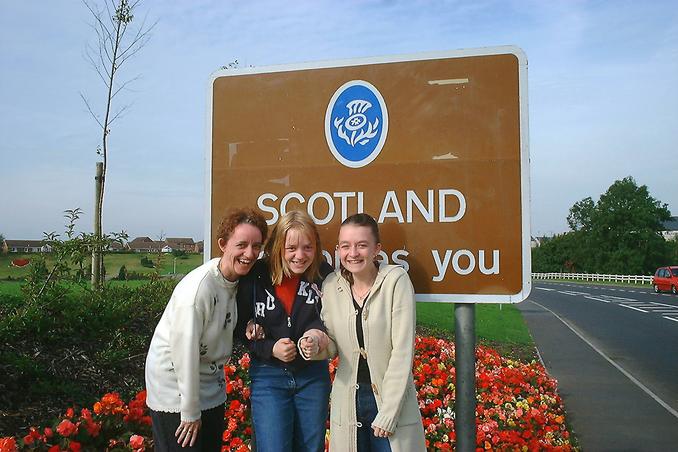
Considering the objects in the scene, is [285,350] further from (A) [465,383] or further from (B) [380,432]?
(A) [465,383]

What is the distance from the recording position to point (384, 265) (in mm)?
2240

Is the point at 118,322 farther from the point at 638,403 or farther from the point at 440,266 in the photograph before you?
the point at 638,403

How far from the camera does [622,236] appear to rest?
6625 centimetres

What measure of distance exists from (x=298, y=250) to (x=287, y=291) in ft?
0.59

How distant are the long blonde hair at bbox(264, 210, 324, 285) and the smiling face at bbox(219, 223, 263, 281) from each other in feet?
0.22

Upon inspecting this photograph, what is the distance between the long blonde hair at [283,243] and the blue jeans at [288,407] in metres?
0.35

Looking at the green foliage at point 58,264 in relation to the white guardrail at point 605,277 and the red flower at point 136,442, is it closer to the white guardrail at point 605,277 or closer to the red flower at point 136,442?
the red flower at point 136,442

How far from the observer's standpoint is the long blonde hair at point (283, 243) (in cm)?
223

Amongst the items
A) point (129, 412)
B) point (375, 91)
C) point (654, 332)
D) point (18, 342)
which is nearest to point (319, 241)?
point (375, 91)

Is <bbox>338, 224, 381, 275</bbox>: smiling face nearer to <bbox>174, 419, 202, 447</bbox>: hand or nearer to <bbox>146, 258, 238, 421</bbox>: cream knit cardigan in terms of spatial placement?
→ <bbox>146, 258, 238, 421</bbox>: cream knit cardigan

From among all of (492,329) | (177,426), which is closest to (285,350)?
(177,426)

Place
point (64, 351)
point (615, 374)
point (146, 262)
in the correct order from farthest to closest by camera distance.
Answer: point (615, 374) → point (146, 262) → point (64, 351)

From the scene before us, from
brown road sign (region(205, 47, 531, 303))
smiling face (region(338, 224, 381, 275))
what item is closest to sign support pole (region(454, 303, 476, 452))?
brown road sign (region(205, 47, 531, 303))

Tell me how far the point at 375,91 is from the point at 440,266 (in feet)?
2.37
